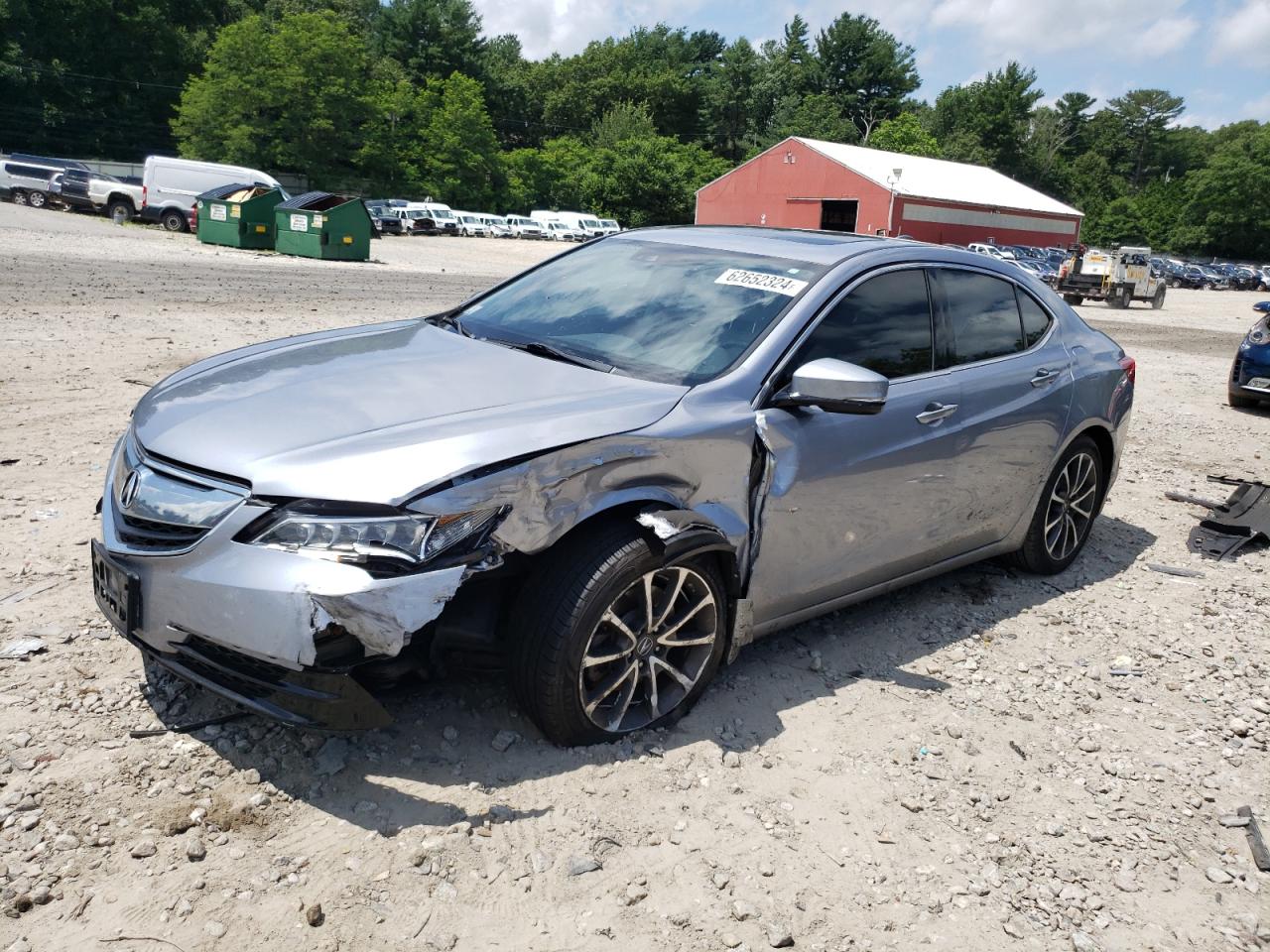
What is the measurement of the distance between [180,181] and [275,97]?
2674 cm

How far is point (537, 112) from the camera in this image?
97812mm

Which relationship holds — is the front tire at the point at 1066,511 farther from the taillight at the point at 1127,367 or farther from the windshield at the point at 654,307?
the windshield at the point at 654,307

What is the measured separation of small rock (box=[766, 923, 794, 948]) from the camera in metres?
2.67

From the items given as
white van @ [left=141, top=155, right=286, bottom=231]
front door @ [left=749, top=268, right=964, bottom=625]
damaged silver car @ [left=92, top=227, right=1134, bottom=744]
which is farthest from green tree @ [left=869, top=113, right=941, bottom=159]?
front door @ [left=749, top=268, right=964, bottom=625]

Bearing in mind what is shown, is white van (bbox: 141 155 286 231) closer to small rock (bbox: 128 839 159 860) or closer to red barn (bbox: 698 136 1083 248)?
red barn (bbox: 698 136 1083 248)

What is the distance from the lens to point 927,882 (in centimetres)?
297

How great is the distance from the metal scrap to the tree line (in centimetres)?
5518

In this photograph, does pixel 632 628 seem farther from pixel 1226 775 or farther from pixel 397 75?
pixel 397 75

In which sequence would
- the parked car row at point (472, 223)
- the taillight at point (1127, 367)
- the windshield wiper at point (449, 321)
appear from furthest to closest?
1. the parked car row at point (472, 223)
2. the taillight at point (1127, 367)
3. the windshield wiper at point (449, 321)

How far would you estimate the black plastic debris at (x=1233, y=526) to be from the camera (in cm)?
625

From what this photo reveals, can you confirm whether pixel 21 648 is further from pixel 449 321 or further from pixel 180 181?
pixel 180 181

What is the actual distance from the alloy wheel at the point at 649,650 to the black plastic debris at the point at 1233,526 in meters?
4.09

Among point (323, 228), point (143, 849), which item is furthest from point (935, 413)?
point (323, 228)

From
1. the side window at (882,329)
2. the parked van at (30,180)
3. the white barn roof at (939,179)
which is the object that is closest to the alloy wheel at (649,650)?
the side window at (882,329)
